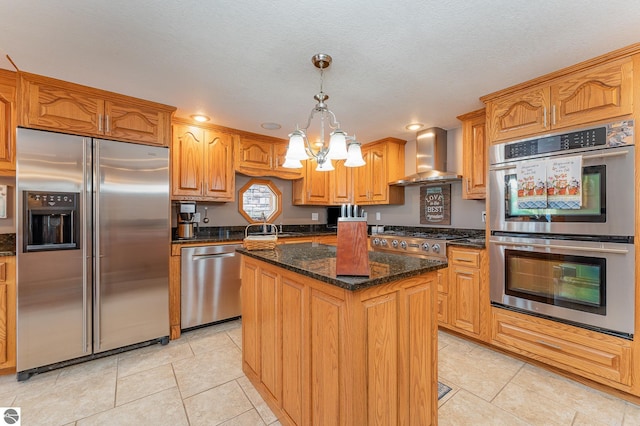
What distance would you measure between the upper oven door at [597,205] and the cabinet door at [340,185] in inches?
92.8

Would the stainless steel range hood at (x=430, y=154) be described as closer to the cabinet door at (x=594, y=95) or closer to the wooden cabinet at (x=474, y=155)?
the wooden cabinet at (x=474, y=155)

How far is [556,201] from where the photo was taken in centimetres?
212

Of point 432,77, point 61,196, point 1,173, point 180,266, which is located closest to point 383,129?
point 432,77

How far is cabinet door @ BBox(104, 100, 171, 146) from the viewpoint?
249cm

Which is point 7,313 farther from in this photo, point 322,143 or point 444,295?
point 444,295

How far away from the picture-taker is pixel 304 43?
5.81 feet

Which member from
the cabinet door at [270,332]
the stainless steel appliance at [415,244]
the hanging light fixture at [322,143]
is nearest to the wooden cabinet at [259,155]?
the stainless steel appliance at [415,244]

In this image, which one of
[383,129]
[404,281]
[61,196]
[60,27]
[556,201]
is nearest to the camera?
[404,281]

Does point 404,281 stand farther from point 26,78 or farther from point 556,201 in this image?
point 26,78

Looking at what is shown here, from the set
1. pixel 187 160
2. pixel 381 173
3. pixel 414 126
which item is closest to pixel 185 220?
pixel 187 160

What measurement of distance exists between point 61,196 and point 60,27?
127 centimetres

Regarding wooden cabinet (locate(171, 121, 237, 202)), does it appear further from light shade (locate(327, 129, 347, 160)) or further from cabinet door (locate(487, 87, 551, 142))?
cabinet door (locate(487, 87, 551, 142))

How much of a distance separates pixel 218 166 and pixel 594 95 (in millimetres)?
3495

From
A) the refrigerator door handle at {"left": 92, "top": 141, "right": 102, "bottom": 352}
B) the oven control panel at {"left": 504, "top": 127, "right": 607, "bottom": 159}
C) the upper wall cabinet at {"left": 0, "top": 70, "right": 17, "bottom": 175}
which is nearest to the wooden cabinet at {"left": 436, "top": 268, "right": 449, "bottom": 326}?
the oven control panel at {"left": 504, "top": 127, "right": 607, "bottom": 159}
